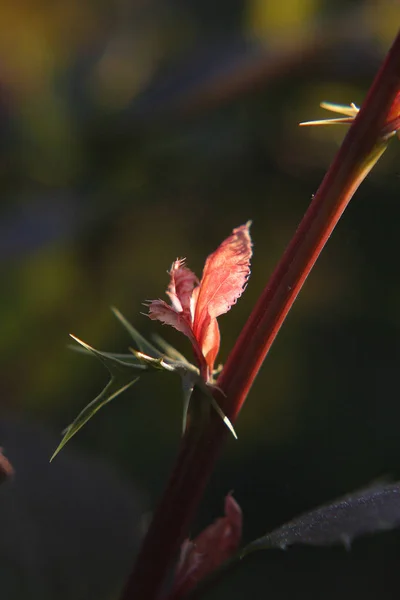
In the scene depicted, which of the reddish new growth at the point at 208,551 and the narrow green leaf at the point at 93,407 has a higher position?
the narrow green leaf at the point at 93,407

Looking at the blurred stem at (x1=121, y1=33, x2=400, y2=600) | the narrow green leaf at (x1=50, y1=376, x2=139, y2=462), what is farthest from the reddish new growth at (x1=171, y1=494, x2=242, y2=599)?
the narrow green leaf at (x1=50, y1=376, x2=139, y2=462)

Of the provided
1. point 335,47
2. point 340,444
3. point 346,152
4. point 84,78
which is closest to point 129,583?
point 346,152

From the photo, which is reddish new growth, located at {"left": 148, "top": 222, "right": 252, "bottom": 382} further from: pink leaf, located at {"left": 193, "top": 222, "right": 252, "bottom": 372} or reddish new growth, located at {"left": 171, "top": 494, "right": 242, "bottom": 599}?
reddish new growth, located at {"left": 171, "top": 494, "right": 242, "bottom": 599}

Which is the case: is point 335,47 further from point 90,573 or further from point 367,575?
point 90,573

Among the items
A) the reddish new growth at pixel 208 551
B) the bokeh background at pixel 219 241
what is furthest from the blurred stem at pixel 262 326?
the bokeh background at pixel 219 241

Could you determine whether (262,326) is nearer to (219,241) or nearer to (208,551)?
(208,551)

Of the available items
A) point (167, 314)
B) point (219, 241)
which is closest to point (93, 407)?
point (167, 314)

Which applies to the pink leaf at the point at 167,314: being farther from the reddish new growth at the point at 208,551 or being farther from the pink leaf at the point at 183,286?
the reddish new growth at the point at 208,551
